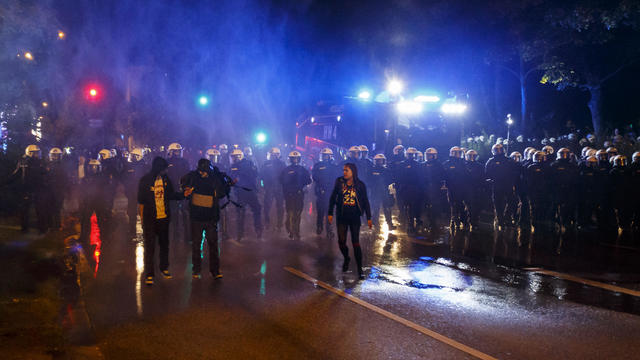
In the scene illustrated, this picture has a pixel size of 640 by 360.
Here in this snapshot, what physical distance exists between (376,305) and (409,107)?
54.2 feet

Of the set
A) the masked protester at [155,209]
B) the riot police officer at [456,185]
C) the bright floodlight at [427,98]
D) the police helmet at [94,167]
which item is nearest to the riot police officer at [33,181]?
the police helmet at [94,167]

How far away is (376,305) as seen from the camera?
6.69 m

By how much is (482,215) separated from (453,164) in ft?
11.4

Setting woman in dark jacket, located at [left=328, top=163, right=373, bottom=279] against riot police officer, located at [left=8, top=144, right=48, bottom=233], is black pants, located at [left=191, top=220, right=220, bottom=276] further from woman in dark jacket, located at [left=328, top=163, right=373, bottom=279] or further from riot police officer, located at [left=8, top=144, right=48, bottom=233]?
riot police officer, located at [left=8, top=144, right=48, bottom=233]

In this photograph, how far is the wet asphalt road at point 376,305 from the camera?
17.2 feet

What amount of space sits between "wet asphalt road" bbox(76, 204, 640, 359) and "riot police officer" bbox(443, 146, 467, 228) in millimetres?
2884

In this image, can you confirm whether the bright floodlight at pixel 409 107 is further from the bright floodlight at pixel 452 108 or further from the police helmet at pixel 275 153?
the police helmet at pixel 275 153

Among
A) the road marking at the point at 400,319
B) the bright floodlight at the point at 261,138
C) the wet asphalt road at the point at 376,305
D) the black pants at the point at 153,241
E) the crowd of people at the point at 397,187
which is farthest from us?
the bright floodlight at the point at 261,138

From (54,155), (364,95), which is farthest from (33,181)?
(364,95)

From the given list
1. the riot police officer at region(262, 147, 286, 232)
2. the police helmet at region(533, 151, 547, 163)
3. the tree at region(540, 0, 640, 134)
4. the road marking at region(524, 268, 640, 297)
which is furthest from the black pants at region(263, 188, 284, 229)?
the tree at region(540, 0, 640, 134)

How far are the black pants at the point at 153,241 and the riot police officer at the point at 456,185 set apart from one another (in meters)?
8.06

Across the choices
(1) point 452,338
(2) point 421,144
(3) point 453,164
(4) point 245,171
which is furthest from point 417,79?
(1) point 452,338

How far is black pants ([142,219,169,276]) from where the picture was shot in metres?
7.93

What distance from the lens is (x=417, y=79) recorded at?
26781mm
